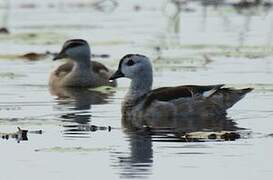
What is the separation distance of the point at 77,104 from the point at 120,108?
1.13 metres

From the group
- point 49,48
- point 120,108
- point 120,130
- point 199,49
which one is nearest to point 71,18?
point 49,48

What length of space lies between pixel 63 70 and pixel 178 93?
6.78 m

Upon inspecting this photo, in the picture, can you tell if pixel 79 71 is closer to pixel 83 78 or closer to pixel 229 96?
pixel 83 78

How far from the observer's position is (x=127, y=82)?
2492 cm

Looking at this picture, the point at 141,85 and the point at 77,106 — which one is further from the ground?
the point at 141,85

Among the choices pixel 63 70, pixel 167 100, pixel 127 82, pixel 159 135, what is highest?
pixel 63 70

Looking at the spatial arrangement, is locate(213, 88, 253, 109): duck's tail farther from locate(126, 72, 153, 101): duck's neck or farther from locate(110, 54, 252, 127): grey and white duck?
locate(126, 72, 153, 101): duck's neck

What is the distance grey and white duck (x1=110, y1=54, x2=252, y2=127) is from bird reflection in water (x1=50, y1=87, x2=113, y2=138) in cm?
69

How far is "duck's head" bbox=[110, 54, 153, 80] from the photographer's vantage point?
19.6 metres

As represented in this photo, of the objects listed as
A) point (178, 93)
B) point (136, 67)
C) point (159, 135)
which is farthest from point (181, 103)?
point (159, 135)

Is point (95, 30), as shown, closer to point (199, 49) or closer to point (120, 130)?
point (199, 49)

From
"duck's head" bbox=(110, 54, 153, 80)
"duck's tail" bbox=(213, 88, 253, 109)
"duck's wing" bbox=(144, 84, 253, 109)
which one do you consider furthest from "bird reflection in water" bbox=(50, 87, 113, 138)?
"duck's tail" bbox=(213, 88, 253, 109)

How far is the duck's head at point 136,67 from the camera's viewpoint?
19625 millimetres

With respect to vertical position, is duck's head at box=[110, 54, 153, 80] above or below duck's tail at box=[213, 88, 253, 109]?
above
